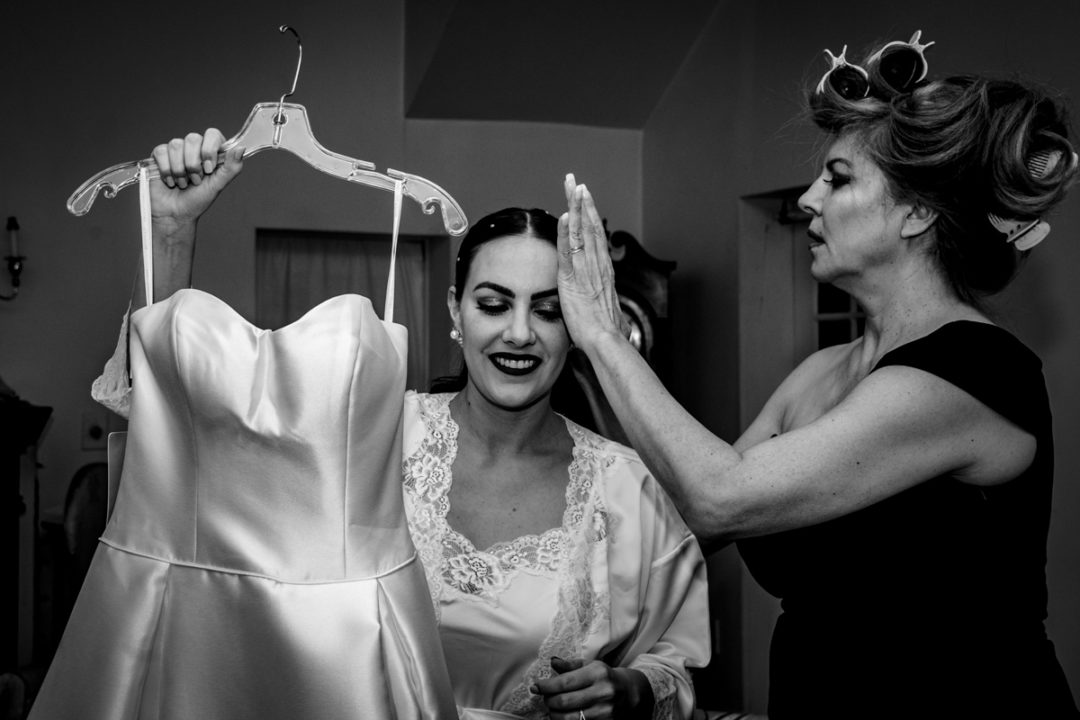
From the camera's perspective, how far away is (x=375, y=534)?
1.35m

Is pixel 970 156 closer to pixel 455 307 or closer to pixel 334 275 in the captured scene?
pixel 455 307

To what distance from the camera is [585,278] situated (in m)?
1.66

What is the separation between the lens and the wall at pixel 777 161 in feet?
10.5

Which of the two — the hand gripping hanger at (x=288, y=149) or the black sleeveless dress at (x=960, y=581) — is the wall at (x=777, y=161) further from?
the hand gripping hanger at (x=288, y=149)

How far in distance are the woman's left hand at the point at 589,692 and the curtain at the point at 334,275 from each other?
3.44 meters

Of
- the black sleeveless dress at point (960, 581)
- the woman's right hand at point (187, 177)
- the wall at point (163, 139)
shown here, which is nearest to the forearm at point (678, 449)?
the black sleeveless dress at point (960, 581)

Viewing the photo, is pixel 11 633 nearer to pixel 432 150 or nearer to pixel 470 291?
pixel 470 291

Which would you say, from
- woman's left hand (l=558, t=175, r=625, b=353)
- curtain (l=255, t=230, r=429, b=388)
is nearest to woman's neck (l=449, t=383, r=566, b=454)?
woman's left hand (l=558, t=175, r=625, b=353)

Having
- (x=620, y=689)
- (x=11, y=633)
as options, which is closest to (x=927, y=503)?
(x=620, y=689)

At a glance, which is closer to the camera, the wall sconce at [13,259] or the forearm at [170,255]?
the forearm at [170,255]

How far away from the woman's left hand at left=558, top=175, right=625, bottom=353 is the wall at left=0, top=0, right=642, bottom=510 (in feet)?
10.7

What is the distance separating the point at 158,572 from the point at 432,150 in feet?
12.5

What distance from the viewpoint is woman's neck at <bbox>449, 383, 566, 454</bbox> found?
6.30 feet

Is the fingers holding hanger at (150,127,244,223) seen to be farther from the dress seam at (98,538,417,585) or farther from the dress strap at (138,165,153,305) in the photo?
the dress seam at (98,538,417,585)
